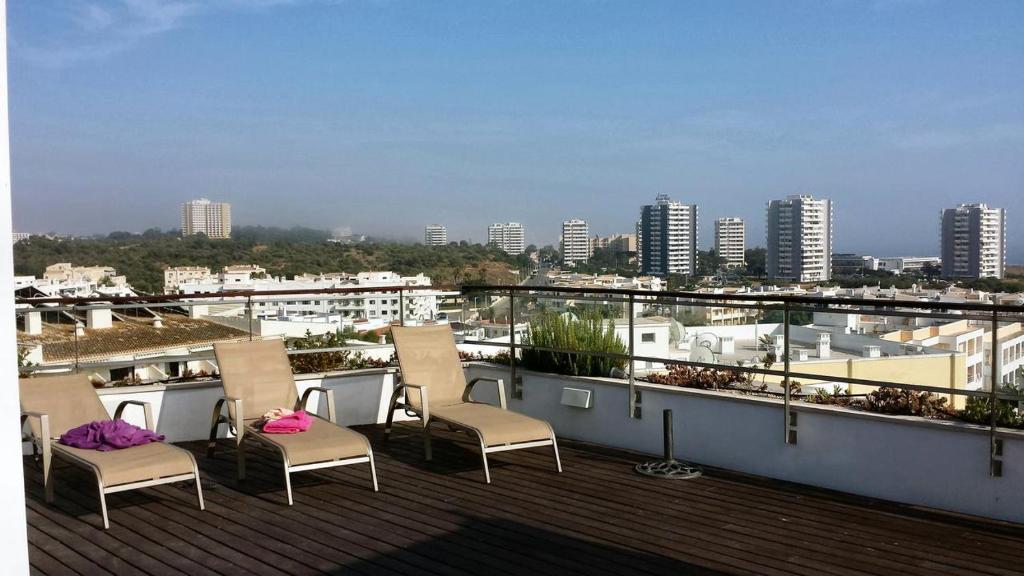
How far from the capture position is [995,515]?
4773 mm

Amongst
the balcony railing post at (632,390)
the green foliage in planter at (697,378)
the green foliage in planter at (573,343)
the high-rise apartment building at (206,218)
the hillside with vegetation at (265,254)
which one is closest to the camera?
the green foliage in planter at (697,378)

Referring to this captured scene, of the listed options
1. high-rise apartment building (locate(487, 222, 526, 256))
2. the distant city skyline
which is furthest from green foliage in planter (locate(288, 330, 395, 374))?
high-rise apartment building (locate(487, 222, 526, 256))

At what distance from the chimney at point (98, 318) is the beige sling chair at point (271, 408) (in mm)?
1246

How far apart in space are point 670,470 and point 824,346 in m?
1.26

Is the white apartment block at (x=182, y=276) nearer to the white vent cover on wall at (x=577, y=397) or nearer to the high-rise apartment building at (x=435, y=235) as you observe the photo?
the high-rise apartment building at (x=435, y=235)

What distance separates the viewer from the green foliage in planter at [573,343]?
6832 mm

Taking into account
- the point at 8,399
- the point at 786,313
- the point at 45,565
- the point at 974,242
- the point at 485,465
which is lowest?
the point at 45,565

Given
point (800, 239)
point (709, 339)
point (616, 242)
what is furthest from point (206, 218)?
point (709, 339)

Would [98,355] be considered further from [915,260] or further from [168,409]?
[915,260]

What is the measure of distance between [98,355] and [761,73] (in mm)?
45125

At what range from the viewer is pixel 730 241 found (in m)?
39.4

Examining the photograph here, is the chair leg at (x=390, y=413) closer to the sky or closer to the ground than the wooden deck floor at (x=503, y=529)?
closer to the sky

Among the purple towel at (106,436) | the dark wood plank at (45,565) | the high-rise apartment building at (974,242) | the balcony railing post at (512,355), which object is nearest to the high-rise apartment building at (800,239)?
the high-rise apartment building at (974,242)

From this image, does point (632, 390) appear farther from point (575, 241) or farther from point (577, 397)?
point (575, 241)
